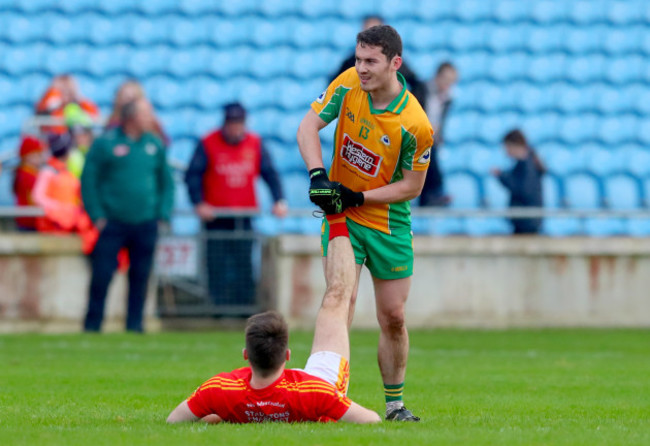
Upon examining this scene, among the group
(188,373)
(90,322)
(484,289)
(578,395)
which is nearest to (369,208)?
(578,395)

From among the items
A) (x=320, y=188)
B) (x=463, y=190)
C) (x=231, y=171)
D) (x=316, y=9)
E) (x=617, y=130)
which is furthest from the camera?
(x=316, y=9)

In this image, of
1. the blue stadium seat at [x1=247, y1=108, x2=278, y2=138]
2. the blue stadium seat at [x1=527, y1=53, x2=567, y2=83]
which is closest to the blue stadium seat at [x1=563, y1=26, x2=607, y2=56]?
the blue stadium seat at [x1=527, y1=53, x2=567, y2=83]

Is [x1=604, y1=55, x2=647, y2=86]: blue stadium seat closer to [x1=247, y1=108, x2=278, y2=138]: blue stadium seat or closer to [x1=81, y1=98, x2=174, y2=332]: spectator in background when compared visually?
[x1=247, y1=108, x2=278, y2=138]: blue stadium seat

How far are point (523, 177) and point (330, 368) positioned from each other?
9.05 meters

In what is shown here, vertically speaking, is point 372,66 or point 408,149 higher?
point 372,66

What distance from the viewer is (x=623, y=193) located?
16.7m

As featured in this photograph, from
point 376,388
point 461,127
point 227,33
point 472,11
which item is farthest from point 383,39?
point 472,11

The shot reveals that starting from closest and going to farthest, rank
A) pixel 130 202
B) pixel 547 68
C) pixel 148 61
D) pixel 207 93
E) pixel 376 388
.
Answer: pixel 376 388
pixel 130 202
pixel 207 93
pixel 148 61
pixel 547 68

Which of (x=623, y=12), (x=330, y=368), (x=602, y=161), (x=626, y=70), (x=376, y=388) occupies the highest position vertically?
(x=623, y=12)

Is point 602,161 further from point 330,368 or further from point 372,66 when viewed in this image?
point 330,368

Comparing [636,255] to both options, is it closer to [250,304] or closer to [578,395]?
[250,304]

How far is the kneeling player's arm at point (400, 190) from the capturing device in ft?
21.8

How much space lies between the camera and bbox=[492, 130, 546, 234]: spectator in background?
14578mm

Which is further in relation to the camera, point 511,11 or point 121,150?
point 511,11
